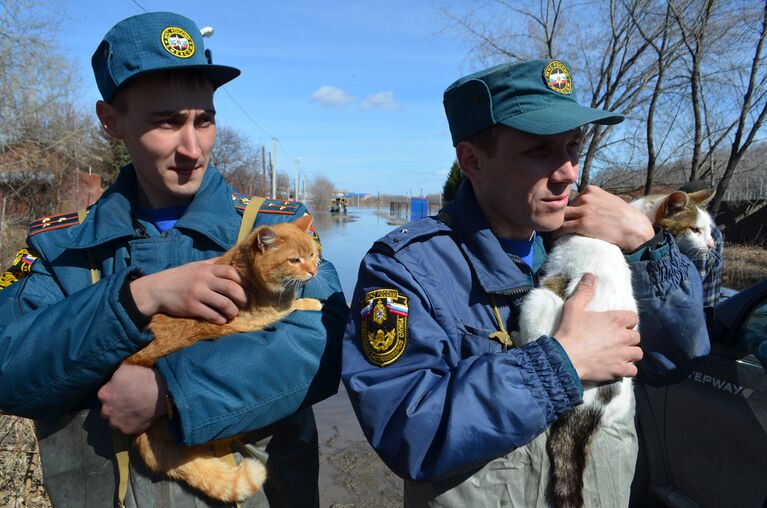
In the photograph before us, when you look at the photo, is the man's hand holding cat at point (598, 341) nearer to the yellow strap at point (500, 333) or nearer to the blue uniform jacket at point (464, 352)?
the blue uniform jacket at point (464, 352)

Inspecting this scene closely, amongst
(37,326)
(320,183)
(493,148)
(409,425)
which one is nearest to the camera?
(409,425)

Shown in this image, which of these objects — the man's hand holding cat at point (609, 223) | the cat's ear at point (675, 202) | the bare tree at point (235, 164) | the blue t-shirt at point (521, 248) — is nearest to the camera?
the blue t-shirt at point (521, 248)

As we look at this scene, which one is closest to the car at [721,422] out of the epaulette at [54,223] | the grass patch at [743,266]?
the epaulette at [54,223]

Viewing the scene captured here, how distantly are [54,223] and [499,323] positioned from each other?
1.83 meters

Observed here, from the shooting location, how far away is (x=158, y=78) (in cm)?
196

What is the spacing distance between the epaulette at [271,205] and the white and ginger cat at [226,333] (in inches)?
3.2

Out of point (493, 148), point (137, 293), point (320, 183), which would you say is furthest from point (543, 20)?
point (320, 183)

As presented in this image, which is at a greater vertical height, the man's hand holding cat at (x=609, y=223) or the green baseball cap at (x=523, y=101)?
the green baseball cap at (x=523, y=101)

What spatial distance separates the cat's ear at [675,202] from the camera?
2.88 metres

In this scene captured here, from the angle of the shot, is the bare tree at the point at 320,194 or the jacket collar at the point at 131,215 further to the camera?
the bare tree at the point at 320,194

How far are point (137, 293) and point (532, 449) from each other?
4.79 ft

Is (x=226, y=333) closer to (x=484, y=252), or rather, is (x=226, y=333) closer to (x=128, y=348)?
(x=128, y=348)

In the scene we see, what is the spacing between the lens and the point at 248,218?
2299 millimetres

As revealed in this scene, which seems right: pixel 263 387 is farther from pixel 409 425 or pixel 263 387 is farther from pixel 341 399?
pixel 341 399
